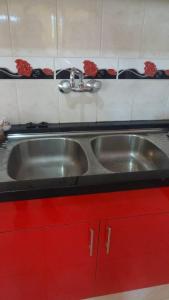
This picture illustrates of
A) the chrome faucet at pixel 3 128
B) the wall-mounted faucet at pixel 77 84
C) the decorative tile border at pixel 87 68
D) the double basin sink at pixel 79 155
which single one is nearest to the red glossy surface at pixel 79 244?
the double basin sink at pixel 79 155

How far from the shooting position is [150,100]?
1.42 metres

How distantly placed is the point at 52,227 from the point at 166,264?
2.23ft

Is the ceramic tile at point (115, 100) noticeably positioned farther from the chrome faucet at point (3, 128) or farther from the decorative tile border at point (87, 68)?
the chrome faucet at point (3, 128)

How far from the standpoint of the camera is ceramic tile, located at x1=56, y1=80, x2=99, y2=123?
132cm

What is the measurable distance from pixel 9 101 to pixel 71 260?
87 cm

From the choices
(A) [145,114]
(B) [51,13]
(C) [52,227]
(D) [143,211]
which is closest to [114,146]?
(A) [145,114]

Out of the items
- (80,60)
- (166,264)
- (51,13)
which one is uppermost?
(51,13)

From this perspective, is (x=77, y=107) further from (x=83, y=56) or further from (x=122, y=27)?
(x=122, y=27)

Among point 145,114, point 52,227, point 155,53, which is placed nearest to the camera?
point 52,227

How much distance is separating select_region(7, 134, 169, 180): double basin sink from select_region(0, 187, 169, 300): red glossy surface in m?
0.26

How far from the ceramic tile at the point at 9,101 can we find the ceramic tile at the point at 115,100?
0.48m

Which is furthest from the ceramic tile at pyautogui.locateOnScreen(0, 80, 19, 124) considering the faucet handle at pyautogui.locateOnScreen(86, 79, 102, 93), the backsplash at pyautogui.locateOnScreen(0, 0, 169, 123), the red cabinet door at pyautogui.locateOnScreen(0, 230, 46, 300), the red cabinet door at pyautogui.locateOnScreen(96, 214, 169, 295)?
the red cabinet door at pyautogui.locateOnScreen(96, 214, 169, 295)

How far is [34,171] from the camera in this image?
1.23m

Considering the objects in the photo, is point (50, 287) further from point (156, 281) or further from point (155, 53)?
A: point (155, 53)
